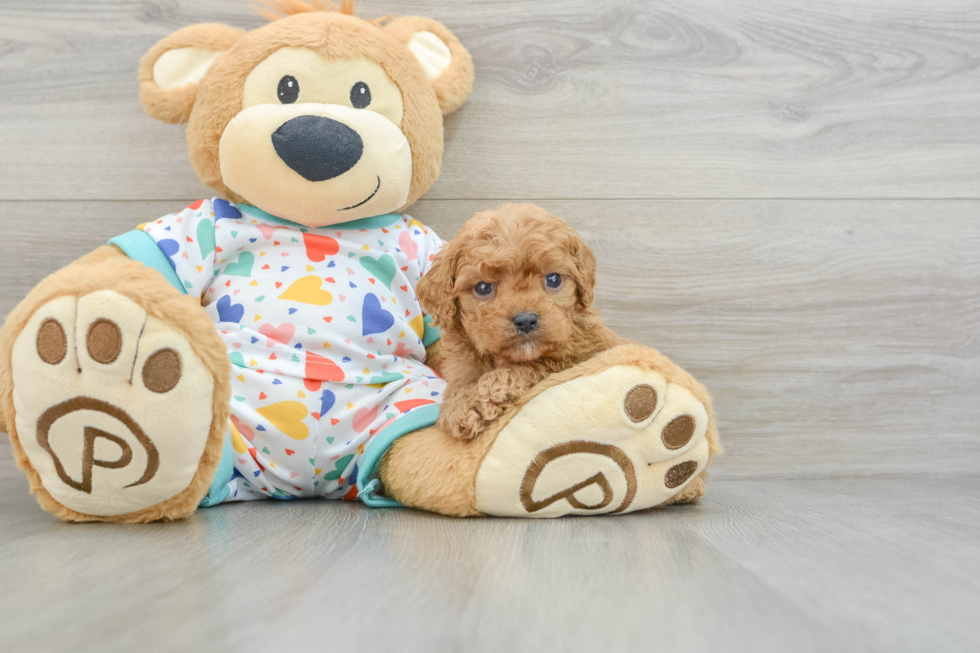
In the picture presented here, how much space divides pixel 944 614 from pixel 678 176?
2.69ft

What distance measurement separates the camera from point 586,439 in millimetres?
753

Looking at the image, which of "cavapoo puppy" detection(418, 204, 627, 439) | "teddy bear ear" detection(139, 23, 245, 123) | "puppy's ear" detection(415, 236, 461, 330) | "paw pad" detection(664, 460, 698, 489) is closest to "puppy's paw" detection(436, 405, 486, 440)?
"cavapoo puppy" detection(418, 204, 627, 439)

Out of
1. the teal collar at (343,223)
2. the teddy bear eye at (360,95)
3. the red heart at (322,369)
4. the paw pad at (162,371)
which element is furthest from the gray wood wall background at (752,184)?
the paw pad at (162,371)

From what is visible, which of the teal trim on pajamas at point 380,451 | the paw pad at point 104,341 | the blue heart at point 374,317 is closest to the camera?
the paw pad at point 104,341

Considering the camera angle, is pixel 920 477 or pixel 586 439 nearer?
pixel 586 439

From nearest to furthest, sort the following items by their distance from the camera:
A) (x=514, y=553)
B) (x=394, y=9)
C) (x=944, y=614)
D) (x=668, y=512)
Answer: (x=944, y=614) → (x=514, y=553) → (x=668, y=512) → (x=394, y=9)

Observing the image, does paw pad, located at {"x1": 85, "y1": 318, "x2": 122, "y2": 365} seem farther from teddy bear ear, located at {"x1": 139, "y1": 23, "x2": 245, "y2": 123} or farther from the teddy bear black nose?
teddy bear ear, located at {"x1": 139, "y1": 23, "x2": 245, "y2": 123}

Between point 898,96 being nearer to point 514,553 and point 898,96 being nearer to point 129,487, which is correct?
point 514,553

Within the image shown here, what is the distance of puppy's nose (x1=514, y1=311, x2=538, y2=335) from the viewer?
753 millimetres

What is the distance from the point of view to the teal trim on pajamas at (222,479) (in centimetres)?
84

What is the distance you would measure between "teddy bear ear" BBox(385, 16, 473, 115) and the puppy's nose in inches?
18.2

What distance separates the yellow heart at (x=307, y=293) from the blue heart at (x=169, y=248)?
0.15 m

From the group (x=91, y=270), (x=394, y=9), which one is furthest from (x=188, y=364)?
(x=394, y=9)

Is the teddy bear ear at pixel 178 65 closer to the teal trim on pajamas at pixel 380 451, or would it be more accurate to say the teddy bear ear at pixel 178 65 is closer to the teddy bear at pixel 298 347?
the teddy bear at pixel 298 347
